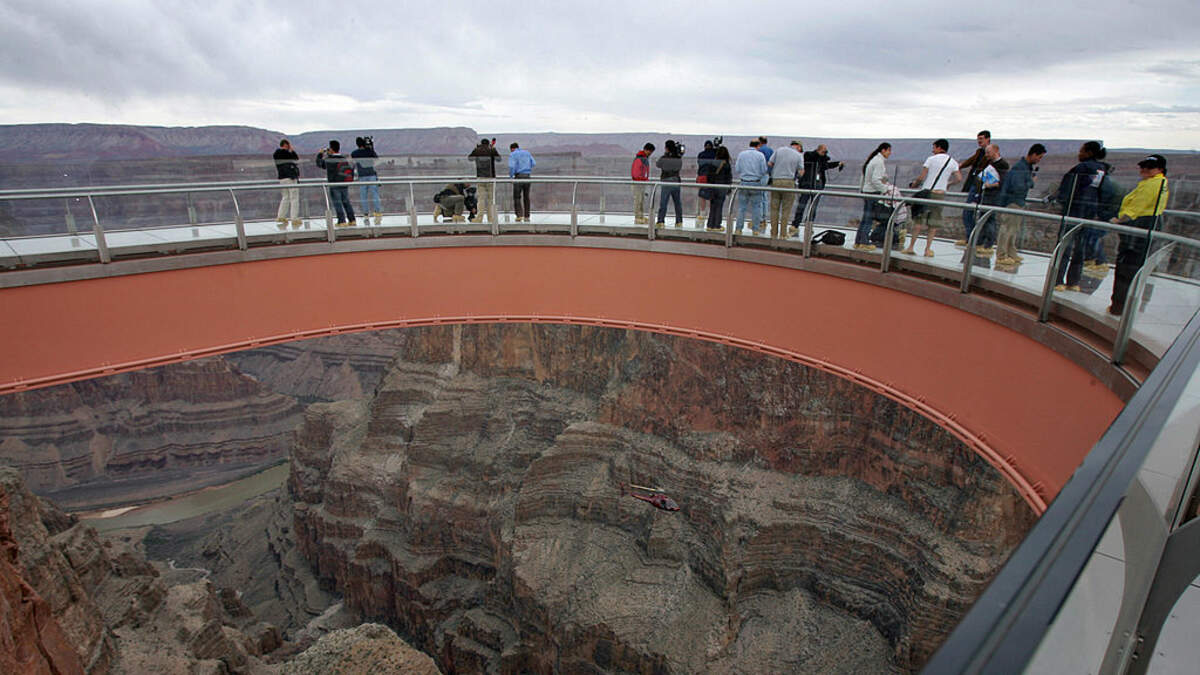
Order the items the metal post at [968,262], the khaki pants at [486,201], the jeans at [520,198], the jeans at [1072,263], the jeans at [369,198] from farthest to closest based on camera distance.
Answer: the jeans at [520,198] → the khaki pants at [486,201] → the jeans at [369,198] → the metal post at [968,262] → the jeans at [1072,263]

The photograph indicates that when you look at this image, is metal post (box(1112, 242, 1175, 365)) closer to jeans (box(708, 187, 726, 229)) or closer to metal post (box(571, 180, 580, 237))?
jeans (box(708, 187, 726, 229))

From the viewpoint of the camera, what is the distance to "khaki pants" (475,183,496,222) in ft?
46.2

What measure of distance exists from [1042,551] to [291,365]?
57.3 m

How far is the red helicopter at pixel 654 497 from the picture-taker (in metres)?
28.8

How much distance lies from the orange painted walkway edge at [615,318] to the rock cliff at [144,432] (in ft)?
124

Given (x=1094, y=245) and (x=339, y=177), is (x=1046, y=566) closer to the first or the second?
(x=1094, y=245)

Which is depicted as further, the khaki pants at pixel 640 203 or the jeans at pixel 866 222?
the khaki pants at pixel 640 203

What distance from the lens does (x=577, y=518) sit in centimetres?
3017

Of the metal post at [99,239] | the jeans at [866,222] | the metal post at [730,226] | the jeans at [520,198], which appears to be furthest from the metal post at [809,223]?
the metal post at [99,239]

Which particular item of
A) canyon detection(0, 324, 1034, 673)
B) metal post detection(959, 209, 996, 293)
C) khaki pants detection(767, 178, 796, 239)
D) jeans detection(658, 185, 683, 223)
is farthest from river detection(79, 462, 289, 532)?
metal post detection(959, 209, 996, 293)

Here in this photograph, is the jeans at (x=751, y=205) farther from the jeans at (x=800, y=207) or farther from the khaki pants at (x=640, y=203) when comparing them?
the khaki pants at (x=640, y=203)

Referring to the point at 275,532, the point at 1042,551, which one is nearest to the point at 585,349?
the point at 275,532

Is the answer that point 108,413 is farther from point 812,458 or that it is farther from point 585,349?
point 812,458

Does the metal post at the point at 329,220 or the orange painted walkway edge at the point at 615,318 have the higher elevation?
the metal post at the point at 329,220
